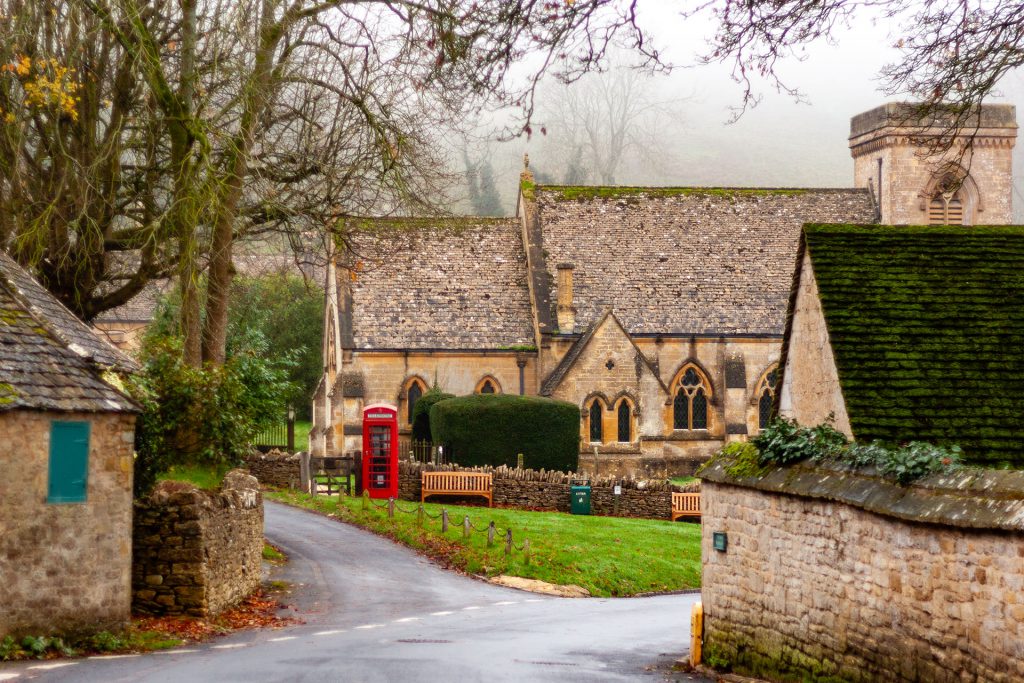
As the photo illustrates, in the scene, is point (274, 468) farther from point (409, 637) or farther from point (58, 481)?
point (58, 481)

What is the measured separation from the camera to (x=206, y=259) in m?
26.0

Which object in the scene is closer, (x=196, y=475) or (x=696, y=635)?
(x=696, y=635)

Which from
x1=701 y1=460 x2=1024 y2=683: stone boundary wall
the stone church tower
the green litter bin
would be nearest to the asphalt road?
x1=701 y1=460 x2=1024 y2=683: stone boundary wall

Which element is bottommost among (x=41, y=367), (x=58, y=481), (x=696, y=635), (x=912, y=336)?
(x=696, y=635)

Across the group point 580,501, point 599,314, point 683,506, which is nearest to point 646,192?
point 599,314

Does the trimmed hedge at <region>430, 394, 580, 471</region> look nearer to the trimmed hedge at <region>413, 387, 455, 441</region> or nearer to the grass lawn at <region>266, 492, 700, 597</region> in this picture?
the trimmed hedge at <region>413, 387, 455, 441</region>

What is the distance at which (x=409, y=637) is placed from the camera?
18.6m

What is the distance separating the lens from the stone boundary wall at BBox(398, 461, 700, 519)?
120ft

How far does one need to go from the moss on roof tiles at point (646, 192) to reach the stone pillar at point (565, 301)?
21.3 feet

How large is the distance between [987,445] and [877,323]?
2318 millimetres

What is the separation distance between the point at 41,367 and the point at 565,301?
3015 cm

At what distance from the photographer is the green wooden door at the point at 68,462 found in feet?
56.5

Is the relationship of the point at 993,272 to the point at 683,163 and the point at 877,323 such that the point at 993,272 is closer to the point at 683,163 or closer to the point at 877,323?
the point at 877,323

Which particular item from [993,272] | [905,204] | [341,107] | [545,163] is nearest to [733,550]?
[993,272]
